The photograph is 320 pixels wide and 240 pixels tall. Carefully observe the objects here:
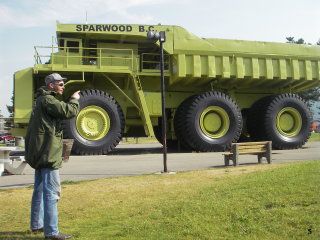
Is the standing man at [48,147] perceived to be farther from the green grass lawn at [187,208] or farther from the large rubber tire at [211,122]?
the large rubber tire at [211,122]

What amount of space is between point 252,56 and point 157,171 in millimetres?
8601

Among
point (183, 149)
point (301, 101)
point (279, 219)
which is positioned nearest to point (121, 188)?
point (279, 219)

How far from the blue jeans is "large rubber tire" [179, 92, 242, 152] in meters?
10.8

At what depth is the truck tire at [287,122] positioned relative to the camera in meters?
16.5

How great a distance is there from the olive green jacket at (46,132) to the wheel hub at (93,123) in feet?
32.0

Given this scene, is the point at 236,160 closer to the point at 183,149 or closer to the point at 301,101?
the point at 183,149

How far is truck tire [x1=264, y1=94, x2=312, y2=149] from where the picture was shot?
16469 mm

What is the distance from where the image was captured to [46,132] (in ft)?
14.6

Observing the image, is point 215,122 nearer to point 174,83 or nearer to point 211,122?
point 211,122

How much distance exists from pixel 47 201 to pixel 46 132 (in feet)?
2.54

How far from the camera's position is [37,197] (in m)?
4.71

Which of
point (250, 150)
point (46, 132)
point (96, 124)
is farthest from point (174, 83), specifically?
point (46, 132)

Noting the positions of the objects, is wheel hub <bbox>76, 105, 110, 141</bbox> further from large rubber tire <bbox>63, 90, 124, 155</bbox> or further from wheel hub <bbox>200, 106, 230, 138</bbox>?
wheel hub <bbox>200, 106, 230, 138</bbox>

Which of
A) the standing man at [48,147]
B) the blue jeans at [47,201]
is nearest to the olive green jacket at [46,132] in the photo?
the standing man at [48,147]
